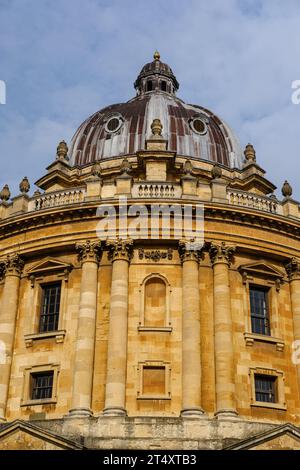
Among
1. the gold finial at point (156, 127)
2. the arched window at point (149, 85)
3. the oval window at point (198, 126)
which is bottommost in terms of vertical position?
the gold finial at point (156, 127)

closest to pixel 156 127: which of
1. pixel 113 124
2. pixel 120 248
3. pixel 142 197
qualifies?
pixel 113 124

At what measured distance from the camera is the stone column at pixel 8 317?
2772cm

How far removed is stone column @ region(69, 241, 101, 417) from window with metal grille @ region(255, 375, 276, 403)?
22.6 feet

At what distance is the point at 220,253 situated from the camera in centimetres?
2867

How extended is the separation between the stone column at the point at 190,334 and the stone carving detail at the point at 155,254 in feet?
2.01

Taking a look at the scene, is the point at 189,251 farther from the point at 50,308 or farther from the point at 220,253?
the point at 50,308

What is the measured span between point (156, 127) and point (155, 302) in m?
12.3

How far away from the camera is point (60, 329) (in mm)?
28062

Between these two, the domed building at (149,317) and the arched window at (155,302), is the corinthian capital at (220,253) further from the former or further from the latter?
the arched window at (155,302)

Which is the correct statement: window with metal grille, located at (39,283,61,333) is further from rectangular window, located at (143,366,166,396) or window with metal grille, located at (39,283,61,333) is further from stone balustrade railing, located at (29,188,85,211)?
rectangular window, located at (143,366,166,396)

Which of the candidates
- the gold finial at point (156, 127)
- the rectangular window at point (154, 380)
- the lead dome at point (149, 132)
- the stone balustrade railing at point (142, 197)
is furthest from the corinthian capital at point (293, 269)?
the gold finial at point (156, 127)
